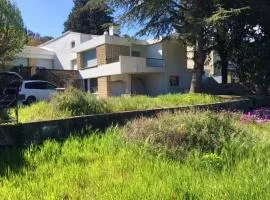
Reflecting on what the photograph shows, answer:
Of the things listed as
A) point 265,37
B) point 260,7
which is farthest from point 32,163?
point 265,37

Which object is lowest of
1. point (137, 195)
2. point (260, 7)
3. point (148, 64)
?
point (137, 195)

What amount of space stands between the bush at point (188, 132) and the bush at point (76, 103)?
12.3 feet

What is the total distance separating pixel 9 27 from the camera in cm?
2391

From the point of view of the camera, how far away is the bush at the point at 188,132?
319 inches

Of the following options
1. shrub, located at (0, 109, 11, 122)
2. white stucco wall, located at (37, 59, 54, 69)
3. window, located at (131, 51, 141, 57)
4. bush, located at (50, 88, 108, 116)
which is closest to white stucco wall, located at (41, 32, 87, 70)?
white stucco wall, located at (37, 59, 54, 69)

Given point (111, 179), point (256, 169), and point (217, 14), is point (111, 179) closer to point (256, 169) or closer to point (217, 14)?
point (256, 169)

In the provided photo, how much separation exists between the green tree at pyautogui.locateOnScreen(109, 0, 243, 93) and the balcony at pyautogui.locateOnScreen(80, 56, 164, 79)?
253 inches

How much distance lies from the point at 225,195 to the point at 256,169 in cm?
123

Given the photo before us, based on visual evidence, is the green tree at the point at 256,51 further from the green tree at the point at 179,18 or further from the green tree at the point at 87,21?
the green tree at the point at 87,21

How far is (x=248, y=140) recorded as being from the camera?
8594 mm

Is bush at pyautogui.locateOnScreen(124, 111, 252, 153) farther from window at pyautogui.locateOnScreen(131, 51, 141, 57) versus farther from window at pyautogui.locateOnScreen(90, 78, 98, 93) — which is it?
window at pyautogui.locateOnScreen(90, 78, 98, 93)

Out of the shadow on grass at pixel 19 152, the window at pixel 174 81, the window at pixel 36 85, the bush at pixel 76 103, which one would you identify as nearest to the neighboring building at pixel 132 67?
the window at pixel 174 81

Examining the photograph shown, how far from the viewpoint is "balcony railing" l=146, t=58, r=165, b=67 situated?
38.4m

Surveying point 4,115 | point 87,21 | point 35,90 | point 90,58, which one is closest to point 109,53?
point 90,58
